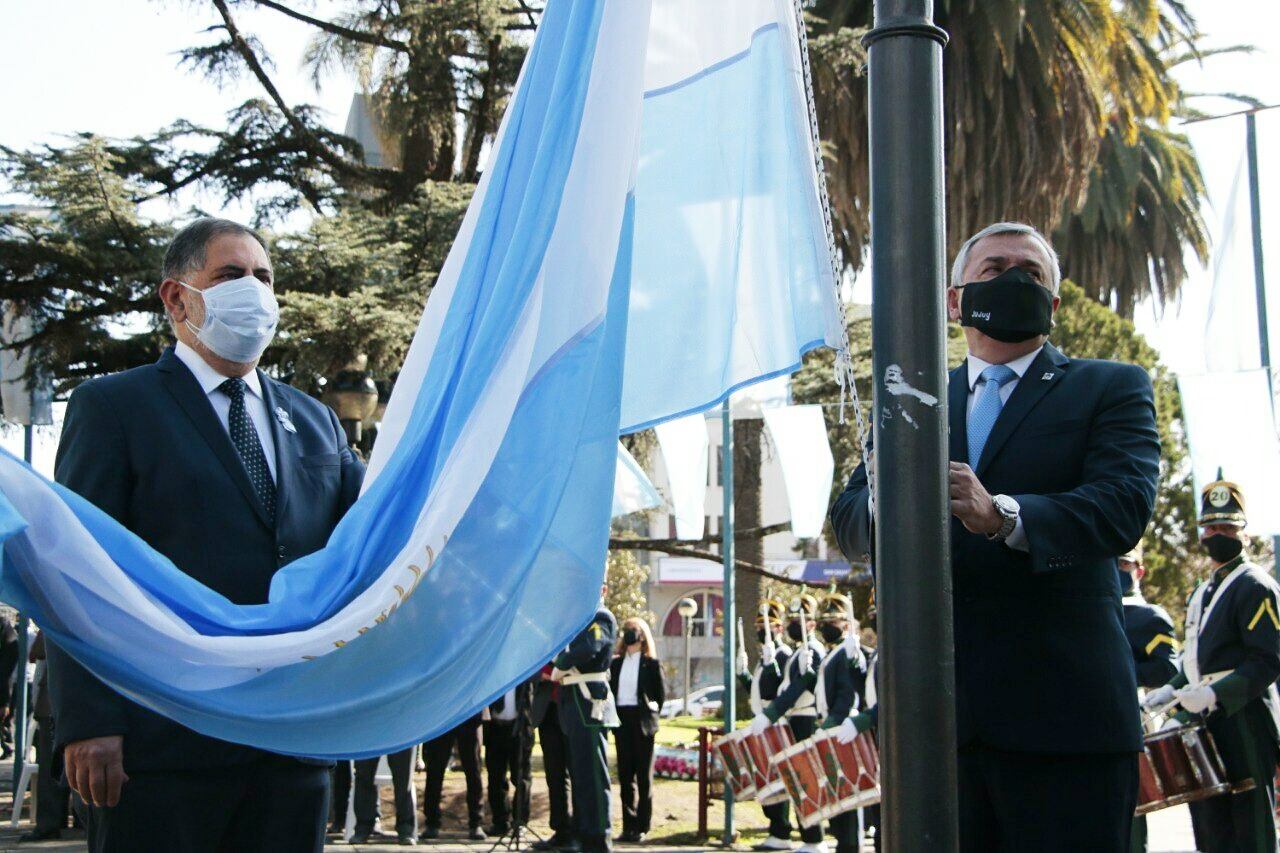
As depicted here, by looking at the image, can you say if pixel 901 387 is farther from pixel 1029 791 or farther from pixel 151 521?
pixel 151 521

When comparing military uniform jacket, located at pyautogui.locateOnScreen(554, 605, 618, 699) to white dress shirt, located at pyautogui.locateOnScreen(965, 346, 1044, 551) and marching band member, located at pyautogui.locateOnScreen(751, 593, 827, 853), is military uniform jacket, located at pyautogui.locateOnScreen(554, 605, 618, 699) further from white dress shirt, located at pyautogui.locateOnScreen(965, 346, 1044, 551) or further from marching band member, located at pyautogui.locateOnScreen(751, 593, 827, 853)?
white dress shirt, located at pyautogui.locateOnScreen(965, 346, 1044, 551)

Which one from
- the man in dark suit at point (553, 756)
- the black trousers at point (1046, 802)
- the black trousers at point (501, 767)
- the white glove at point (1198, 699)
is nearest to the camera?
the black trousers at point (1046, 802)

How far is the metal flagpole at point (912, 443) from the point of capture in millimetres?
2689

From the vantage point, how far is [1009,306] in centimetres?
355

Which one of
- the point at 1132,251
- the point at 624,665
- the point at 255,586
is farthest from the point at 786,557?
the point at 255,586

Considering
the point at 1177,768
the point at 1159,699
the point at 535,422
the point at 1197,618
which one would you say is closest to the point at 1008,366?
the point at 535,422

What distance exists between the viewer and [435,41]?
52.3 feet

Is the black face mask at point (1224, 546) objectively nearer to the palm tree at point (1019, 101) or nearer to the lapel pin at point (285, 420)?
the lapel pin at point (285, 420)

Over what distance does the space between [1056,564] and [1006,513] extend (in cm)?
20

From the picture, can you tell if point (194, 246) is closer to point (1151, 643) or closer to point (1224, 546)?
point (1224, 546)

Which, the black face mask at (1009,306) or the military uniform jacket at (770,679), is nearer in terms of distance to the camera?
the black face mask at (1009,306)

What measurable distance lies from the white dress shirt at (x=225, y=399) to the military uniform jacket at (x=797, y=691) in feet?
35.8

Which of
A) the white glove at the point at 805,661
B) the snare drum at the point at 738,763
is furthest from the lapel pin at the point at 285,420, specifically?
the white glove at the point at 805,661

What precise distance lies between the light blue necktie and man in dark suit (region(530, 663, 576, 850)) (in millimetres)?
10273
